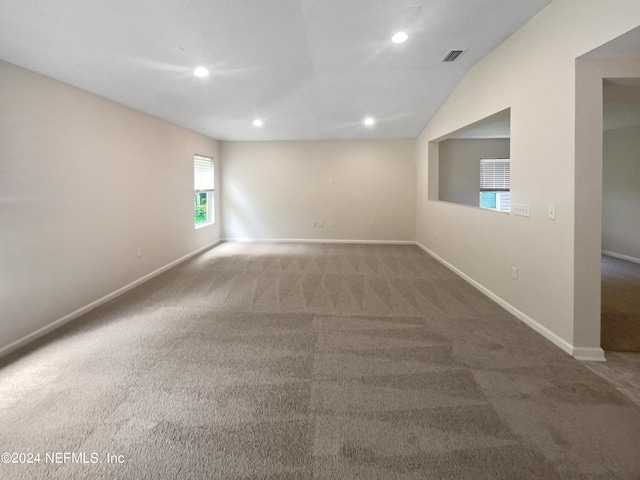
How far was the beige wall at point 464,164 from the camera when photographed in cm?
719

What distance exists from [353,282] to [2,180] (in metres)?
3.69

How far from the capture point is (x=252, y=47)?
10.9 ft

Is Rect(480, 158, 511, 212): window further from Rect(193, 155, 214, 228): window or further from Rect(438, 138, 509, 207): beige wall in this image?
Rect(193, 155, 214, 228): window

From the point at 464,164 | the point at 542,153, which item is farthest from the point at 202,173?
the point at 542,153

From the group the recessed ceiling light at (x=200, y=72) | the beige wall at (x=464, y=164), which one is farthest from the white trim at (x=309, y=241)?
the recessed ceiling light at (x=200, y=72)

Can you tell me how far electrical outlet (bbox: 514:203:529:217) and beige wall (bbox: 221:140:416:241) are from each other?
4.27 m

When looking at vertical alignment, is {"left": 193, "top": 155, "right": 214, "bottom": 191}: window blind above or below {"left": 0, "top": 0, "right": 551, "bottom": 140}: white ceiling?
below

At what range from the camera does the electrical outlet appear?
10.3ft

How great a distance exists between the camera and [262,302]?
12.3ft

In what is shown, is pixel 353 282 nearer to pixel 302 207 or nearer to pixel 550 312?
pixel 550 312

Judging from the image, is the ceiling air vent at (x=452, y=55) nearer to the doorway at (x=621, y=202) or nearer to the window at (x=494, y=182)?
the doorway at (x=621, y=202)

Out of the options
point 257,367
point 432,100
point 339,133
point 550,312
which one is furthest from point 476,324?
point 339,133

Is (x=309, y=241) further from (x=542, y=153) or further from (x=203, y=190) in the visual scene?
(x=542, y=153)

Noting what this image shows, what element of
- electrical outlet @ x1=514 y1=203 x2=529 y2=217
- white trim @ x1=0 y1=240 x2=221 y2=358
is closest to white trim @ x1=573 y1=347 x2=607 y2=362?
electrical outlet @ x1=514 y1=203 x2=529 y2=217
